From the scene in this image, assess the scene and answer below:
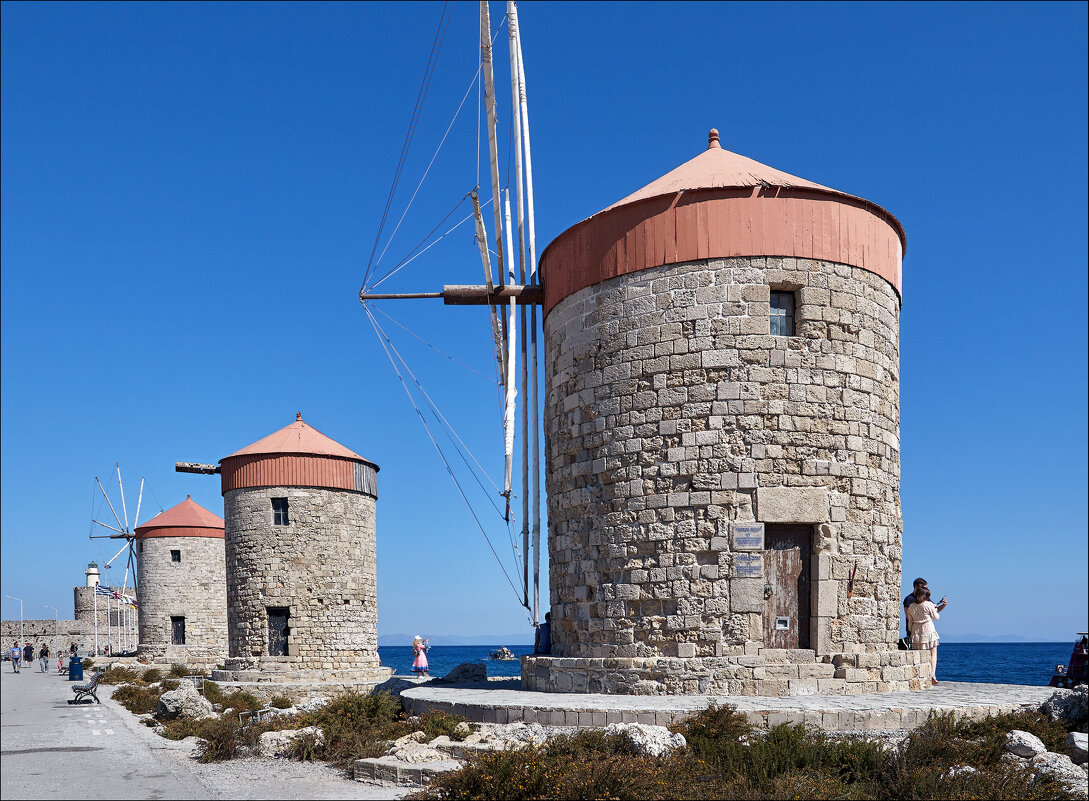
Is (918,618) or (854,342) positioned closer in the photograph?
(854,342)

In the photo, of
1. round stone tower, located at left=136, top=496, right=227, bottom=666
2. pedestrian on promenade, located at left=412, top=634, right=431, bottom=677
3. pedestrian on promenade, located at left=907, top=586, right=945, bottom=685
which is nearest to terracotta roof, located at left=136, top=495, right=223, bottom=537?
round stone tower, located at left=136, top=496, right=227, bottom=666

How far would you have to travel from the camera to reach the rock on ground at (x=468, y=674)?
16188 millimetres

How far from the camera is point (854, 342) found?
11.6 m

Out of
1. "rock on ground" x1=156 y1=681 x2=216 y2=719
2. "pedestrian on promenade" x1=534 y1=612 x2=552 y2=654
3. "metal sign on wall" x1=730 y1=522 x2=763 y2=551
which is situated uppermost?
"metal sign on wall" x1=730 y1=522 x2=763 y2=551

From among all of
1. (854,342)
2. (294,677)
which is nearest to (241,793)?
(854,342)

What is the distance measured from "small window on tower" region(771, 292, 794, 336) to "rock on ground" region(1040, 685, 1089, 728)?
494 centimetres

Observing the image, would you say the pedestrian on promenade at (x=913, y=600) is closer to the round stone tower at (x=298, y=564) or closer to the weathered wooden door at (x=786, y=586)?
the weathered wooden door at (x=786, y=586)

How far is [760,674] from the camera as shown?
10562 mm

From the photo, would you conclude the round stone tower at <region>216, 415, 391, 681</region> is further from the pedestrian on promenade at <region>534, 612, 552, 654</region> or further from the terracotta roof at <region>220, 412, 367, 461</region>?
the pedestrian on promenade at <region>534, 612, 552, 654</region>

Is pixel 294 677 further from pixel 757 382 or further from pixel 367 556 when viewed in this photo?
pixel 757 382

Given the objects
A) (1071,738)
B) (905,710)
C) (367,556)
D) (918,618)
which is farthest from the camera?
Answer: (367,556)

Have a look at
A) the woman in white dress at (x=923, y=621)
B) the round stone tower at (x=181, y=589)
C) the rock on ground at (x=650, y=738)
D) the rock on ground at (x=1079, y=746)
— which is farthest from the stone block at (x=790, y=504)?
the round stone tower at (x=181, y=589)

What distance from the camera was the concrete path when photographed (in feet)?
28.0

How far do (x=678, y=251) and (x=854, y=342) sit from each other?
2.52 m
